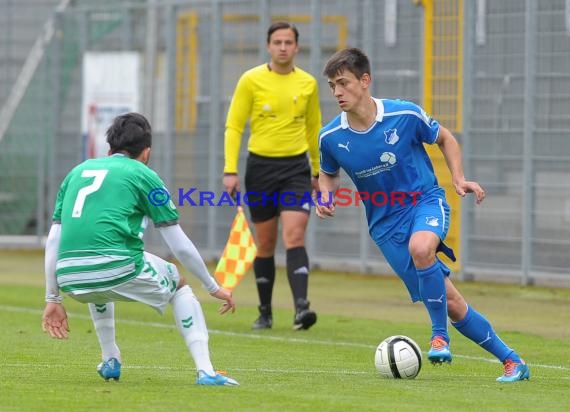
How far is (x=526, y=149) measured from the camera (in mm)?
16750

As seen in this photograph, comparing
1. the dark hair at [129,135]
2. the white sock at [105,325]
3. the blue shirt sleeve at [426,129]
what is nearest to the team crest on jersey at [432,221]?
the blue shirt sleeve at [426,129]

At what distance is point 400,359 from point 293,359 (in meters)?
1.55

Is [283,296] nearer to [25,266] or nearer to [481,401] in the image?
[25,266]

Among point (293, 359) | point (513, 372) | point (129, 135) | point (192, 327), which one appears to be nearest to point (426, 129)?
point (513, 372)

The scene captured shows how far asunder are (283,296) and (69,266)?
838 centimetres

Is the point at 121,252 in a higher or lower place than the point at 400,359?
higher

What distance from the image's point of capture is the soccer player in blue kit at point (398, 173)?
8.53 meters

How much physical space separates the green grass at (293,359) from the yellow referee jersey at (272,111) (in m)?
1.50

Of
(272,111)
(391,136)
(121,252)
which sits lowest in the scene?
(121,252)

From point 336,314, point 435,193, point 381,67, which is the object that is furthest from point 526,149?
point 435,193

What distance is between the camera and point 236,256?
Answer: 13570 millimetres

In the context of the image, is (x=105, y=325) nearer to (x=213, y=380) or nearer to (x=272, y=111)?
(x=213, y=380)

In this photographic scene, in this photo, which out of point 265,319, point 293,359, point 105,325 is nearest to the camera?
point 105,325

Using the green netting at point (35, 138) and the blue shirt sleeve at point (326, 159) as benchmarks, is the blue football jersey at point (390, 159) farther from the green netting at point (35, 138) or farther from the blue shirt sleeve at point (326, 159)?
the green netting at point (35, 138)
